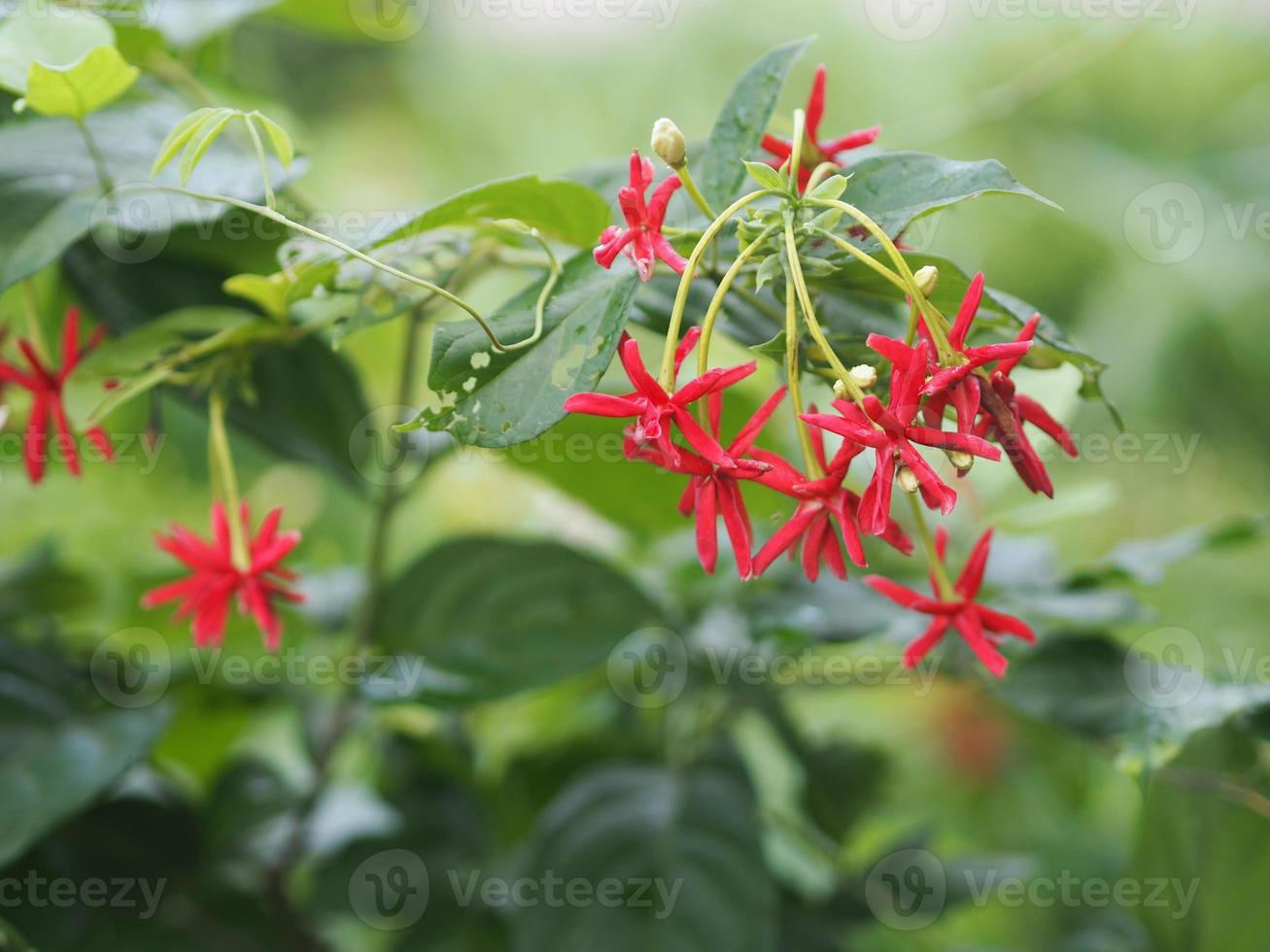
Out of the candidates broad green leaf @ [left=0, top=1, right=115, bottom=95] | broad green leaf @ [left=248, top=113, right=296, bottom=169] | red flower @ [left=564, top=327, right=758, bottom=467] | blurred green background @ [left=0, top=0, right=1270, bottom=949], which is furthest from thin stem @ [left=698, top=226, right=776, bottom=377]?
blurred green background @ [left=0, top=0, right=1270, bottom=949]

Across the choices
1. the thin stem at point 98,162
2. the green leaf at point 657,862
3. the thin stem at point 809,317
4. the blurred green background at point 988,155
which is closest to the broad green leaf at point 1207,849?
the green leaf at point 657,862

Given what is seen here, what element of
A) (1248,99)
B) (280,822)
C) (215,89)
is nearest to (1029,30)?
(1248,99)

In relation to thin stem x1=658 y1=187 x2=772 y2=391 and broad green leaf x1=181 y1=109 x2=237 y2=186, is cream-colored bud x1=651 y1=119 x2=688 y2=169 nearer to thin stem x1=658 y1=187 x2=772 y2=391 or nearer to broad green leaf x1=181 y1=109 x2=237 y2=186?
thin stem x1=658 y1=187 x2=772 y2=391

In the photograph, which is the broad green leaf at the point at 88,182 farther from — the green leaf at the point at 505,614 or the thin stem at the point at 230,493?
the green leaf at the point at 505,614

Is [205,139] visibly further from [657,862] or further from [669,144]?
[657,862]

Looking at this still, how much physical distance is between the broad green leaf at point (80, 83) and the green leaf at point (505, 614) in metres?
0.25

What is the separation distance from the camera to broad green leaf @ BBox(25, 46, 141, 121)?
365 millimetres

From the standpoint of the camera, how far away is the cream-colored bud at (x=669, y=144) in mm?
302

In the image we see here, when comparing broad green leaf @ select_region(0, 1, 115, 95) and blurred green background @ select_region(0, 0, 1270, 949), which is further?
blurred green background @ select_region(0, 0, 1270, 949)

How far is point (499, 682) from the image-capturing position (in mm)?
499

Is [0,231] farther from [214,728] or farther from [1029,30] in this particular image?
→ [1029,30]

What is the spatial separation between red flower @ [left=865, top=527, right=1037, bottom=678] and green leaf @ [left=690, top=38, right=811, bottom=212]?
0.14 metres

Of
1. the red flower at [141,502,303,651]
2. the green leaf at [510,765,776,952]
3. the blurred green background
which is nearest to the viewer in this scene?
the red flower at [141,502,303,651]

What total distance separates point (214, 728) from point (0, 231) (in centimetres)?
34
